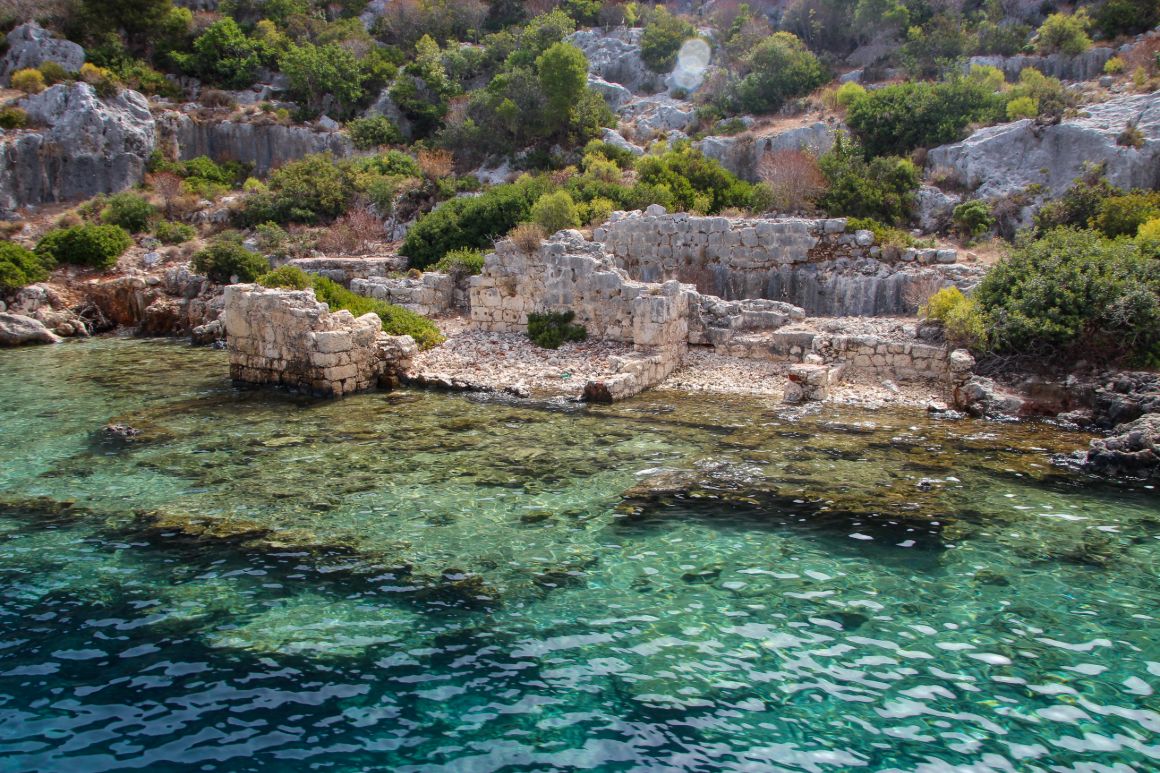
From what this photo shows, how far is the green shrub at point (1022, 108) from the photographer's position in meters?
24.6

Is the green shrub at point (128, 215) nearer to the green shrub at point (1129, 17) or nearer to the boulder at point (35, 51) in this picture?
the boulder at point (35, 51)

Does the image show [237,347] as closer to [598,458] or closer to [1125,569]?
[598,458]

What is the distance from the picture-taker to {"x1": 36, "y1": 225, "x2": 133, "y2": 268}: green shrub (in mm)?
24781

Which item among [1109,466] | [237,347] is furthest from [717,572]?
[237,347]

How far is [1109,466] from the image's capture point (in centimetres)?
1006

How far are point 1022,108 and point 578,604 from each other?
79.7 ft

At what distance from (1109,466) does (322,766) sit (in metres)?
9.50

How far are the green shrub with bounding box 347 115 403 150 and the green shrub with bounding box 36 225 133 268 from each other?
1246 cm

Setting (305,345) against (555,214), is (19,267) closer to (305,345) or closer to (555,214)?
(305,345)

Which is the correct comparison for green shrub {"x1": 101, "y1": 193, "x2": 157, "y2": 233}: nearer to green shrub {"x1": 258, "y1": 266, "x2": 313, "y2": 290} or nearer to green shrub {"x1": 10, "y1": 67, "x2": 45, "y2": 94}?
green shrub {"x1": 10, "y1": 67, "x2": 45, "y2": 94}

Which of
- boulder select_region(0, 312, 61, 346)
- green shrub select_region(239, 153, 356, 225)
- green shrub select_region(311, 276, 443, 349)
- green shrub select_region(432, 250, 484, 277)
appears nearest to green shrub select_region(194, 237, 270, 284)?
boulder select_region(0, 312, 61, 346)

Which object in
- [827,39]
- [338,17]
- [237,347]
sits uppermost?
[338,17]

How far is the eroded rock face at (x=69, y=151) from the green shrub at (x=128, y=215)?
4482 mm

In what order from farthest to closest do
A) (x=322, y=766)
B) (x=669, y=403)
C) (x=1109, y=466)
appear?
1. (x=669, y=403)
2. (x=1109, y=466)
3. (x=322, y=766)
